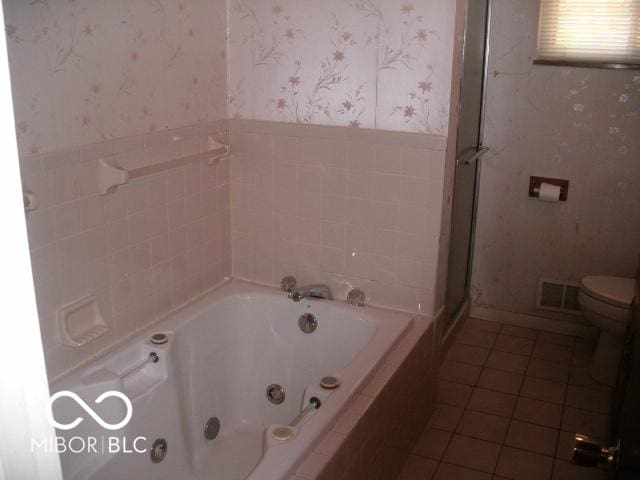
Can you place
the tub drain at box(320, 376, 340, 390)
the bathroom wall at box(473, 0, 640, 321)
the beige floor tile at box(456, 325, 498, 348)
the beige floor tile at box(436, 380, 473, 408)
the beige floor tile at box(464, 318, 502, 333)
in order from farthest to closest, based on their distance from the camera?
the beige floor tile at box(464, 318, 502, 333) → the beige floor tile at box(456, 325, 498, 348) → the bathroom wall at box(473, 0, 640, 321) → the beige floor tile at box(436, 380, 473, 408) → the tub drain at box(320, 376, 340, 390)

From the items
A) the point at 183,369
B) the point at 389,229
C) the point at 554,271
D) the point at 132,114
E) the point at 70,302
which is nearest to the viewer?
the point at 70,302

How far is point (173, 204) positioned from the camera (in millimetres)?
2283

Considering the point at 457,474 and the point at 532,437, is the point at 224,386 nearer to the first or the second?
the point at 457,474

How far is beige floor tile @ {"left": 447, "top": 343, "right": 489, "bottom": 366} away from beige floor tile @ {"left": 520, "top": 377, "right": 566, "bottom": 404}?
0.77ft

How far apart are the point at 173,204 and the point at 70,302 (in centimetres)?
54

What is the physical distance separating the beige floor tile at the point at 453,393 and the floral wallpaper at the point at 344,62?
112cm

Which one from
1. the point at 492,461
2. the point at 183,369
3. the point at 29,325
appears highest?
the point at 29,325

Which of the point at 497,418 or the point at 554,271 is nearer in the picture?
the point at 497,418

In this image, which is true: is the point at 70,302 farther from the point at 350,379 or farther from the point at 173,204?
the point at 350,379

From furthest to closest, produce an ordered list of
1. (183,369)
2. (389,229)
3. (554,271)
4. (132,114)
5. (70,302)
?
(554,271) → (389,229) → (183,369) → (132,114) → (70,302)

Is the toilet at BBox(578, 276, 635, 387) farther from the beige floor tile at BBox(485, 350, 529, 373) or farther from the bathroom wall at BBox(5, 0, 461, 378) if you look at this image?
the bathroom wall at BBox(5, 0, 461, 378)

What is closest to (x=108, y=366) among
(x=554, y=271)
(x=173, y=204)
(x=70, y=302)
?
(x=70, y=302)

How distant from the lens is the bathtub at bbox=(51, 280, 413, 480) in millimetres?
1793

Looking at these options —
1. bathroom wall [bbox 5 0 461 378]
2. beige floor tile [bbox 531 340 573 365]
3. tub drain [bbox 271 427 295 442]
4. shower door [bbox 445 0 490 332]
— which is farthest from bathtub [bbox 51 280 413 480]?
beige floor tile [bbox 531 340 573 365]
